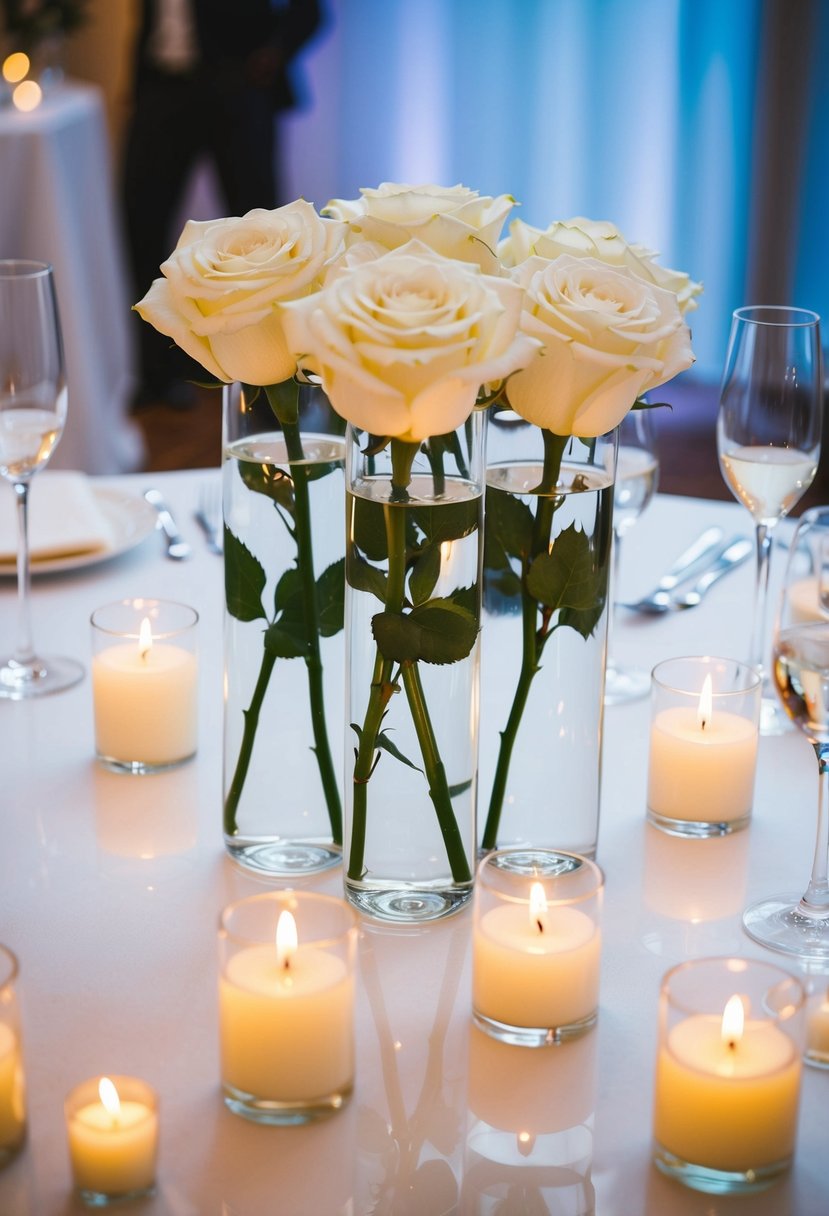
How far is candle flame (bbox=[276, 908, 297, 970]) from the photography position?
656 millimetres

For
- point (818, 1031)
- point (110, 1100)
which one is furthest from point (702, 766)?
point (110, 1100)

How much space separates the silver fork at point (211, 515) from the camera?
1.40 metres

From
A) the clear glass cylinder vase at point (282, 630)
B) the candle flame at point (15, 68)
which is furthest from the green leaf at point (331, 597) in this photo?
the candle flame at point (15, 68)

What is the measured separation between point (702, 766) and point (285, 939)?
37 centimetres

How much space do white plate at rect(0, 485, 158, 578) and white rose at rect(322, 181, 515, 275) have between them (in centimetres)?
65

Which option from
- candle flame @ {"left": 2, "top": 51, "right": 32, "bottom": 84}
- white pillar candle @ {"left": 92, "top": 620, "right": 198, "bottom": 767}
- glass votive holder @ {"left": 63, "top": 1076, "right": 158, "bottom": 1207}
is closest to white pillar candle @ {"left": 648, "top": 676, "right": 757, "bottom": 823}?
white pillar candle @ {"left": 92, "top": 620, "right": 198, "bottom": 767}

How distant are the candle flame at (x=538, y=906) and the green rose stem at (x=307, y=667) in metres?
0.19

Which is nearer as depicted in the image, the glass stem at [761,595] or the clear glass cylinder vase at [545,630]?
the clear glass cylinder vase at [545,630]

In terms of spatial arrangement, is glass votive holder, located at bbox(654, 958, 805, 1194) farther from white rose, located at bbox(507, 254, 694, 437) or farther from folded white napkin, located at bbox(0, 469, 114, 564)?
folded white napkin, located at bbox(0, 469, 114, 564)

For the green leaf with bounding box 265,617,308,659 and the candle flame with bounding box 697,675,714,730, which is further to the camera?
the candle flame with bounding box 697,675,714,730

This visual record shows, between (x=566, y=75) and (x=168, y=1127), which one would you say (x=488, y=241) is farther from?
(x=566, y=75)

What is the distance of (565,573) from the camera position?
31.7 inches

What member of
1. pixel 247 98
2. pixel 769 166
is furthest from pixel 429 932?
pixel 247 98

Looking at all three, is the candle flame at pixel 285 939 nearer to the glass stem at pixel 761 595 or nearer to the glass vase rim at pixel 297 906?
the glass vase rim at pixel 297 906
